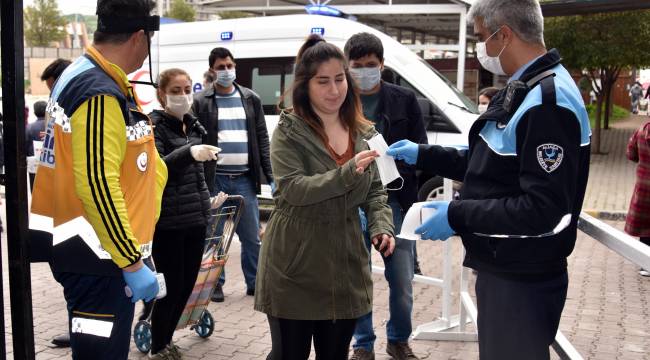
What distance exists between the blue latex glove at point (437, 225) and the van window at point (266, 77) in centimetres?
808

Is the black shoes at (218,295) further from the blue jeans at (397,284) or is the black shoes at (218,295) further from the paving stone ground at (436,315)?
the blue jeans at (397,284)

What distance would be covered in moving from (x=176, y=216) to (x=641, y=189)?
5.30m

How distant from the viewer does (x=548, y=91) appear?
8.04ft

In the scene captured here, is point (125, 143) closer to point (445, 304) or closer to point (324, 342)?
point (324, 342)

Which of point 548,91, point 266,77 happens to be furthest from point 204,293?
point 266,77

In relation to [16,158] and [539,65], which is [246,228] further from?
[16,158]

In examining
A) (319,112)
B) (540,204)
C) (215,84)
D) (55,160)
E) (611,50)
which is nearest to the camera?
(540,204)

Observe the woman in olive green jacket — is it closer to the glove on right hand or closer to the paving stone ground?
the glove on right hand

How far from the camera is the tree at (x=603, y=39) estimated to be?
17.2 meters

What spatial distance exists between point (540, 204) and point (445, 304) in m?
3.27

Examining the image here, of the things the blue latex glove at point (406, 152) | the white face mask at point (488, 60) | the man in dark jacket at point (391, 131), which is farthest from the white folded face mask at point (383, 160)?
the man in dark jacket at point (391, 131)

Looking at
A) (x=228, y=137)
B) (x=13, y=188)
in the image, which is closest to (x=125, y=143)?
(x=13, y=188)

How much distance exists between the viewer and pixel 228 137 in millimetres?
6645

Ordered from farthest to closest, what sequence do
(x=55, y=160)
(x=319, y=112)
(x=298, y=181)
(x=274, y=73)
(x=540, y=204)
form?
(x=274, y=73) → (x=319, y=112) → (x=298, y=181) → (x=55, y=160) → (x=540, y=204)
